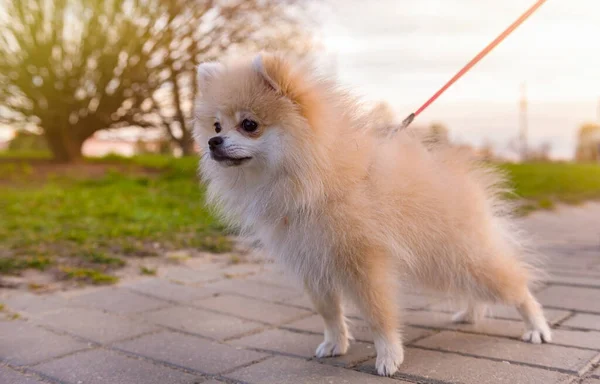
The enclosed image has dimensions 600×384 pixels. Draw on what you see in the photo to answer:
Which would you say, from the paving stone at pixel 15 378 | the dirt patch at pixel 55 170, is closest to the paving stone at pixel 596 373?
the paving stone at pixel 15 378

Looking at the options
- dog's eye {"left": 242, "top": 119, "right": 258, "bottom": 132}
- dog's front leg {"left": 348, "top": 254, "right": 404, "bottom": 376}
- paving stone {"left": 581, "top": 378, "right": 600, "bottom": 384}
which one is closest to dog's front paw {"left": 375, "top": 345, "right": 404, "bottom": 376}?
dog's front leg {"left": 348, "top": 254, "right": 404, "bottom": 376}

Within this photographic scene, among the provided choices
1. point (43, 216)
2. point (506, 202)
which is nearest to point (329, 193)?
point (506, 202)

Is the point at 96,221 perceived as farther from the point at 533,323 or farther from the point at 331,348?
the point at 533,323

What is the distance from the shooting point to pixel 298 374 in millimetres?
2570

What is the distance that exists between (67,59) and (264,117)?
9553 mm

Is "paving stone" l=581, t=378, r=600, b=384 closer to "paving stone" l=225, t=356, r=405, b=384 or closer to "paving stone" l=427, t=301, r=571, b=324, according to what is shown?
"paving stone" l=225, t=356, r=405, b=384

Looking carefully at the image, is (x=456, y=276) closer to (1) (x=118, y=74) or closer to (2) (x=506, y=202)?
(2) (x=506, y=202)

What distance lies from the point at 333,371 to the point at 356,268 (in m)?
0.45

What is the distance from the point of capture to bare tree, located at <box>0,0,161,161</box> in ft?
35.2

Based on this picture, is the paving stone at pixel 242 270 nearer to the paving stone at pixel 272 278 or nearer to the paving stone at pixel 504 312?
the paving stone at pixel 272 278

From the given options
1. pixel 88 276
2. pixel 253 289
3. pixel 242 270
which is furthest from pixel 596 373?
pixel 88 276

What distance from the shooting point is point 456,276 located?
2.91 m

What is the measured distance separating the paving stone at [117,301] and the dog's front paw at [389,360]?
5.24ft

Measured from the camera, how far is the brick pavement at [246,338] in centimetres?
255
